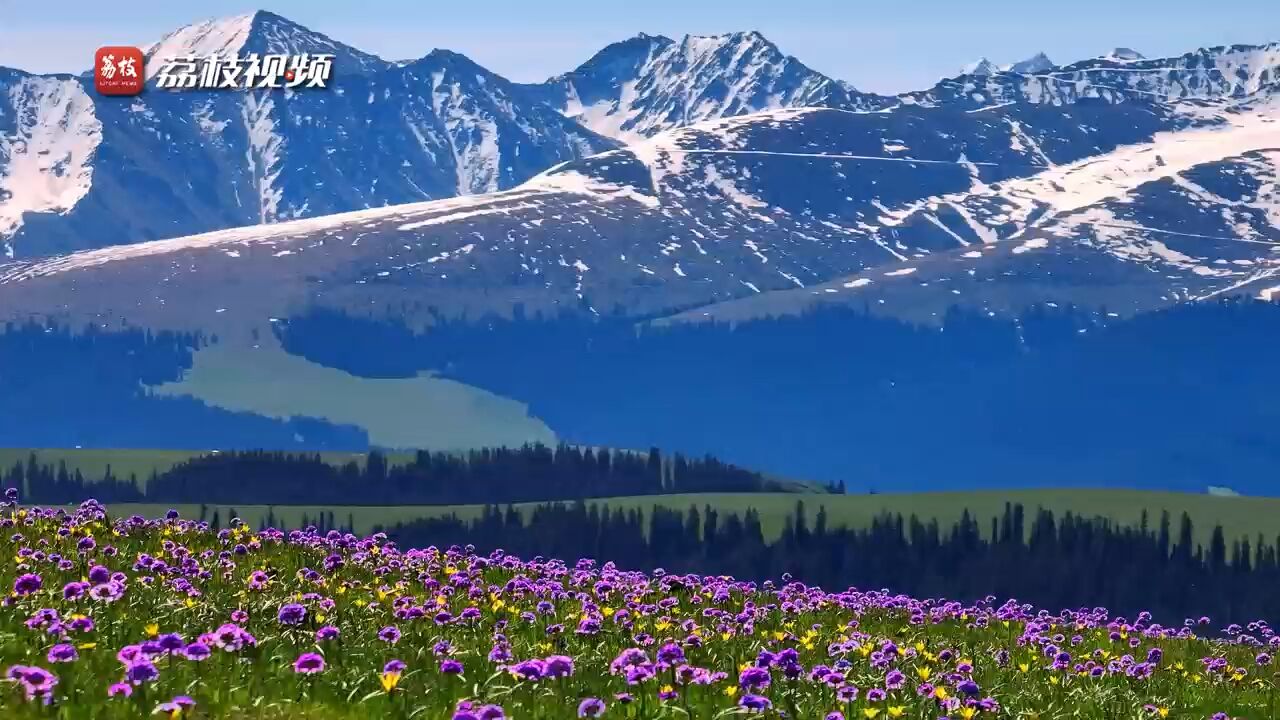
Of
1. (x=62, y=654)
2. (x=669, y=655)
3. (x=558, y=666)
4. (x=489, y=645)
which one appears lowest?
(x=489, y=645)

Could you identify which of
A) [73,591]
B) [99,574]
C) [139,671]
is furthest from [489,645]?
[139,671]

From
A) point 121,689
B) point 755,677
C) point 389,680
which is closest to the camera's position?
point 121,689

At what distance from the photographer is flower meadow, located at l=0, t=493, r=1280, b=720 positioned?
13430 millimetres

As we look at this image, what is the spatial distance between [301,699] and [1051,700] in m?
8.14

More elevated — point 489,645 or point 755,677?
point 755,677

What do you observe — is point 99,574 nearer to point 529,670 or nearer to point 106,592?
point 106,592

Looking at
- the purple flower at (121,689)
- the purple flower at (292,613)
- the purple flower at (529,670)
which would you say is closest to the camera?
the purple flower at (121,689)

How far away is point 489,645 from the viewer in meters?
17.5

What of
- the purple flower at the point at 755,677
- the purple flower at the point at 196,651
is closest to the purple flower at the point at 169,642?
the purple flower at the point at 196,651

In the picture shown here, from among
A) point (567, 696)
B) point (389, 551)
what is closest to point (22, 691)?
point (567, 696)

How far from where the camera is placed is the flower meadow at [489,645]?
44.1 ft

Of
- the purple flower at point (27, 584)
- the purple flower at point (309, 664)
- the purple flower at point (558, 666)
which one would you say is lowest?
the purple flower at point (558, 666)

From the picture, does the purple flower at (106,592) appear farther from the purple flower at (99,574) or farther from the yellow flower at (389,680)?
the yellow flower at (389,680)

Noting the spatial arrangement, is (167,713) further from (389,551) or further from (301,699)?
(389,551)
